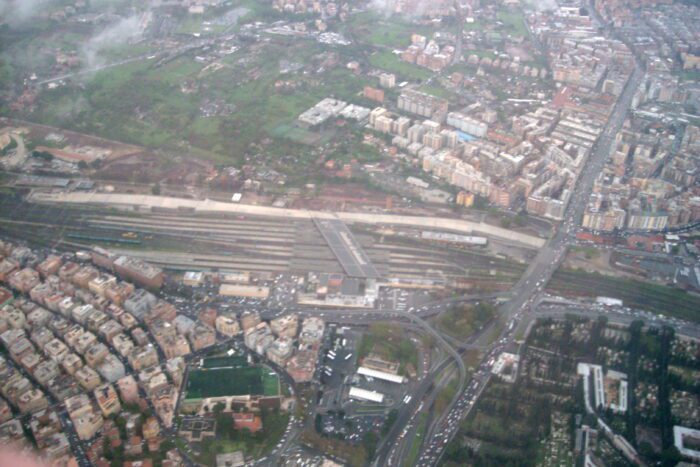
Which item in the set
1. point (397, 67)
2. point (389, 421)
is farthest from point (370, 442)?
point (397, 67)

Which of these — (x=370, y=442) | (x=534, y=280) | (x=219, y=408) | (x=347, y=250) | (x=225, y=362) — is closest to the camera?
(x=370, y=442)

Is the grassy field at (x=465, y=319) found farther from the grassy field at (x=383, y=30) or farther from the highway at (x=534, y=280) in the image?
the grassy field at (x=383, y=30)

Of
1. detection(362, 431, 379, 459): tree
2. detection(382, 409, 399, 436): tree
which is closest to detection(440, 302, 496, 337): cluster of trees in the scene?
detection(382, 409, 399, 436): tree

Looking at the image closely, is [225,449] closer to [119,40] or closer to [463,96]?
[463,96]

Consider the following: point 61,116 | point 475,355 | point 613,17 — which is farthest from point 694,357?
point 613,17

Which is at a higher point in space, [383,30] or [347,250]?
Answer: [383,30]

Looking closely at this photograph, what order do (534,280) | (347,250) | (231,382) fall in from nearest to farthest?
(231,382) < (534,280) < (347,250)

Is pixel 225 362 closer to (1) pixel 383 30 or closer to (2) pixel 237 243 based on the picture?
(2) pixel 237 243

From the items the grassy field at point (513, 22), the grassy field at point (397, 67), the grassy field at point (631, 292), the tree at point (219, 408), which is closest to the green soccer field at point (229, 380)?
the tree at point (219, 408)
